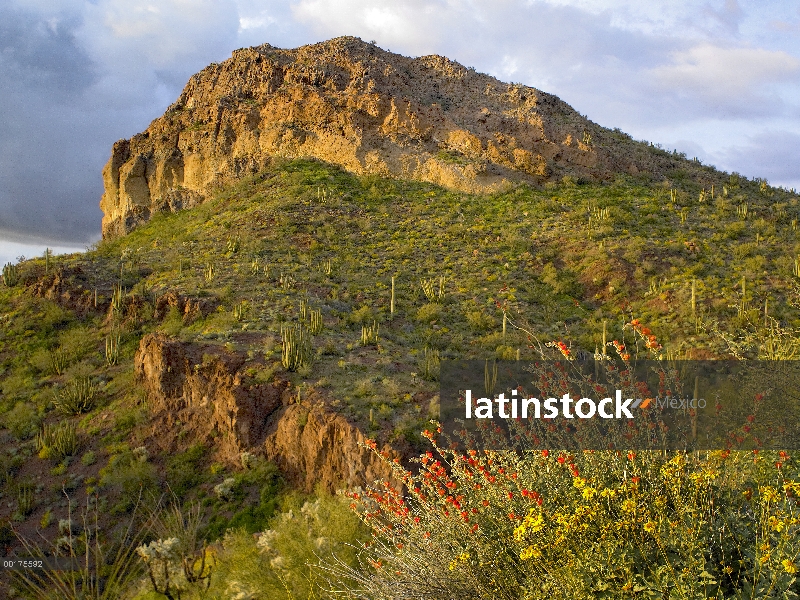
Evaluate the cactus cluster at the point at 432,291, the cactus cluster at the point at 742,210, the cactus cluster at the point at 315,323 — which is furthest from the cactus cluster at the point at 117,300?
the cactus cluster at the point at 742,210

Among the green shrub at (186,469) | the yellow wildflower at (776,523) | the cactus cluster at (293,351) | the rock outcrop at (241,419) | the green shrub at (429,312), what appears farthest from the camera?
the green shrub at (429,312)

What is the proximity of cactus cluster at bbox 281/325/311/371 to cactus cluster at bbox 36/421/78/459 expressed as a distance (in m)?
5.30

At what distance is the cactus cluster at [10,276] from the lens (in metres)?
21.5

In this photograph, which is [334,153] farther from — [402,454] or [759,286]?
[402,454]

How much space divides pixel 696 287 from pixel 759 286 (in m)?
2.16

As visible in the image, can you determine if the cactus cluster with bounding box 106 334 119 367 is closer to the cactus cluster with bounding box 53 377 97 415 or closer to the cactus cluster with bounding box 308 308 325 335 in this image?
the cactus cluster with bounding box 53 377 97 415

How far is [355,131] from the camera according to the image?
30.6 meters

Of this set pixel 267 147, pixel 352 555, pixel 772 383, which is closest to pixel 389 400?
pixel 352 555

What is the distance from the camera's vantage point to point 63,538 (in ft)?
34.8

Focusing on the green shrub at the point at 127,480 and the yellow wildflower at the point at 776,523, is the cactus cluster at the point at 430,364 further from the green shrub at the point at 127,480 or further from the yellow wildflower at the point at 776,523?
the yellow wildflower at the point at 776,523

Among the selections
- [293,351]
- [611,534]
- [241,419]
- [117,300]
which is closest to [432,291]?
[293,351]

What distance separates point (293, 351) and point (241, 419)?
6.79ft

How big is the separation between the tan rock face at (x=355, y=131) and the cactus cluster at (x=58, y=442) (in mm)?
19746

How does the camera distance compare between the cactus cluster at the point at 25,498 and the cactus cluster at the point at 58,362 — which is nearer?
the cactus cluster at the point at 25,498
